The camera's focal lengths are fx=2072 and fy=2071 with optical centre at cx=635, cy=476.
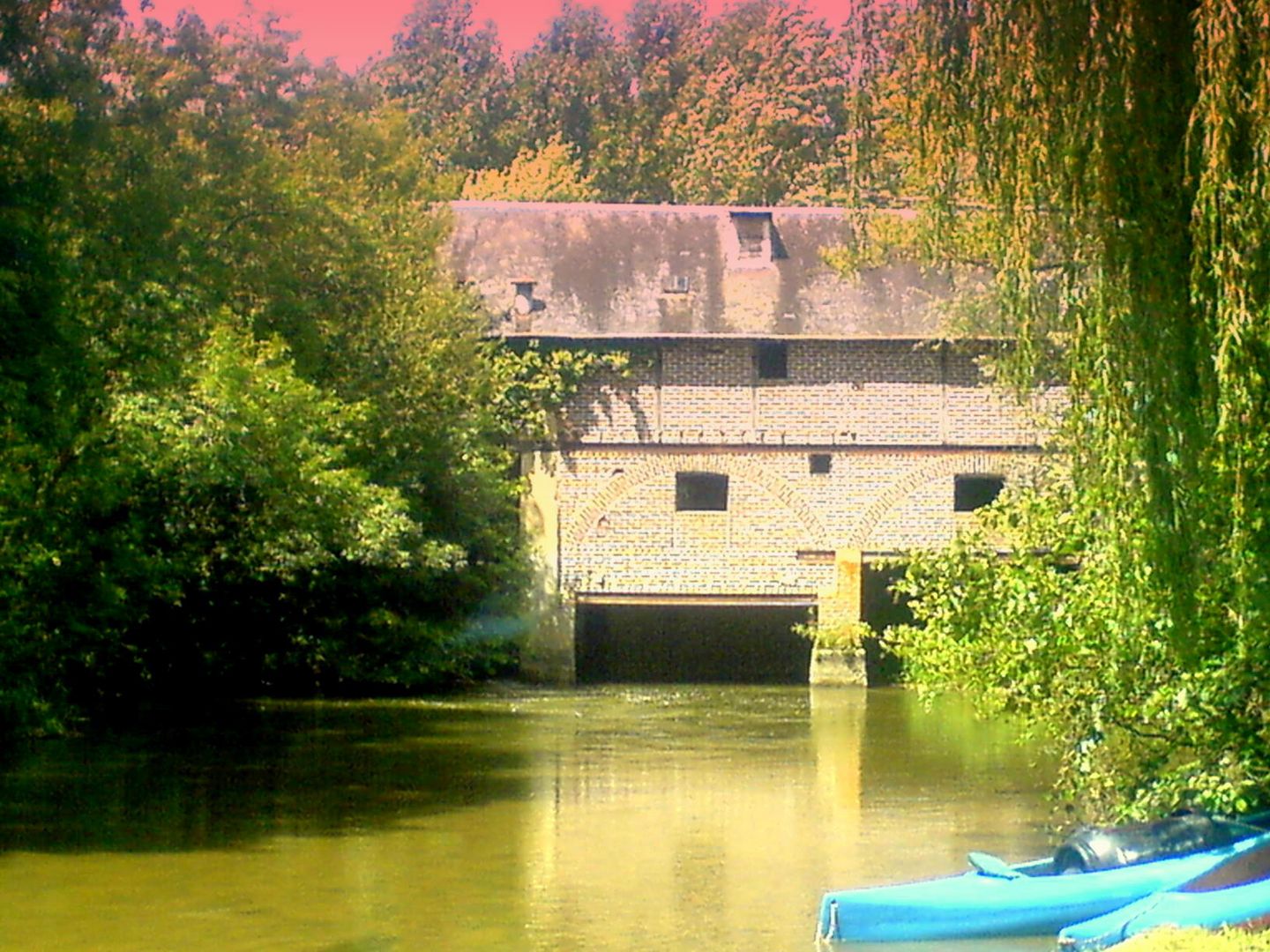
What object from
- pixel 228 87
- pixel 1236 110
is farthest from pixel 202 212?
pixel 1236 110

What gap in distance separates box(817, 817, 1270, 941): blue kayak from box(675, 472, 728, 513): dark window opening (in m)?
22.0

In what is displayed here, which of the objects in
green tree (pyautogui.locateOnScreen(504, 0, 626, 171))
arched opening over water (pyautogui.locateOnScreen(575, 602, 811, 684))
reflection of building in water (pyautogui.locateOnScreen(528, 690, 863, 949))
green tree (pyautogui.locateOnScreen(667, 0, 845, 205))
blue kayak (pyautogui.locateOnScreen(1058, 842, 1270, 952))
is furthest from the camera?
green tree (pyautogui.locateOnScreen(504, 0, 626, 171))

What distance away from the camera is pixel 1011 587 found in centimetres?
1399

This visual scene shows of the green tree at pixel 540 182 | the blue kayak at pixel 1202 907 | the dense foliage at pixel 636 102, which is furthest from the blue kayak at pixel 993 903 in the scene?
the green tree at pixel 540 182

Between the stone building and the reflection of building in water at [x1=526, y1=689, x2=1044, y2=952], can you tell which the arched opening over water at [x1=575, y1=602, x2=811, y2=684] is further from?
the reflection of building in water at [x1=526, y1=689, x2=1044, y2=952]

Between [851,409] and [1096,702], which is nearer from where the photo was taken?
[1096,702]

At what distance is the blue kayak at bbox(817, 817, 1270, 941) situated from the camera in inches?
458

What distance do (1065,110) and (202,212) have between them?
1415 cm

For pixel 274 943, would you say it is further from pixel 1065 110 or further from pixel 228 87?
pixel 228 87

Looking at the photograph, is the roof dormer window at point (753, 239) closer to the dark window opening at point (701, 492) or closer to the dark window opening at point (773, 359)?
the dark window opening at point (773, 359)

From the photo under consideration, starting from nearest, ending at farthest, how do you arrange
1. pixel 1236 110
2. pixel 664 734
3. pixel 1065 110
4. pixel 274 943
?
pixel 1236 110
pixel 1065 110
pixel 274 943
pixel 664 734

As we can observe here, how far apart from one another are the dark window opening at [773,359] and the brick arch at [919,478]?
257cm

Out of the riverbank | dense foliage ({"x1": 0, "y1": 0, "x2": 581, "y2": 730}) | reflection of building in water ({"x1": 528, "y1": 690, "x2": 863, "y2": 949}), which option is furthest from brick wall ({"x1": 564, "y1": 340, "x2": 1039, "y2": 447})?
the riverbank

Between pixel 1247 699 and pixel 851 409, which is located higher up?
pixel 851 409
